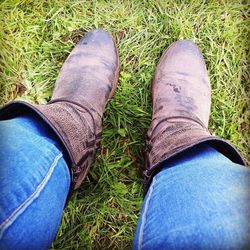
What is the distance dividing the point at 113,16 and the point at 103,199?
0.66m

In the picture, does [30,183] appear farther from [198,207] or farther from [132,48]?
[132,48]

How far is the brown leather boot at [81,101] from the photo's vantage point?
973 mm

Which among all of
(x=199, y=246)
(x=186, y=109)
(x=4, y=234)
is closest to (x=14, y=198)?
(x=4, y=234)

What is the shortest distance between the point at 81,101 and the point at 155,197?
0.44m

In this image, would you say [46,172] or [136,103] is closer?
[46,172]

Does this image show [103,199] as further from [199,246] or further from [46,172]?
[199,246]

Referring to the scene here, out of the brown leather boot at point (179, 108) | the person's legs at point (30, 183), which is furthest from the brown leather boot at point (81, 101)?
the brown leather boot at point (179, 108)

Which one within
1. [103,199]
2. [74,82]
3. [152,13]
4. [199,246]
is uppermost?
[152,13]

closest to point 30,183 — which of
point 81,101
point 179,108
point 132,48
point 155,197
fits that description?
point 155,197

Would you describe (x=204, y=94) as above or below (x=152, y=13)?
below

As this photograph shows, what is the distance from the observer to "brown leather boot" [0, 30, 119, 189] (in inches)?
38.3

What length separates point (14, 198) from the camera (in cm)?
77

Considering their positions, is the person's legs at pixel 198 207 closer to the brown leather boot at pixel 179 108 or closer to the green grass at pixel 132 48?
the brown leather boot at pixel 179 108

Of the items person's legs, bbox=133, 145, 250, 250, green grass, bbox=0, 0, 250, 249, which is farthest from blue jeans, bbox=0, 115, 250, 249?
green grass, bbox=0, 0, 250, 249
